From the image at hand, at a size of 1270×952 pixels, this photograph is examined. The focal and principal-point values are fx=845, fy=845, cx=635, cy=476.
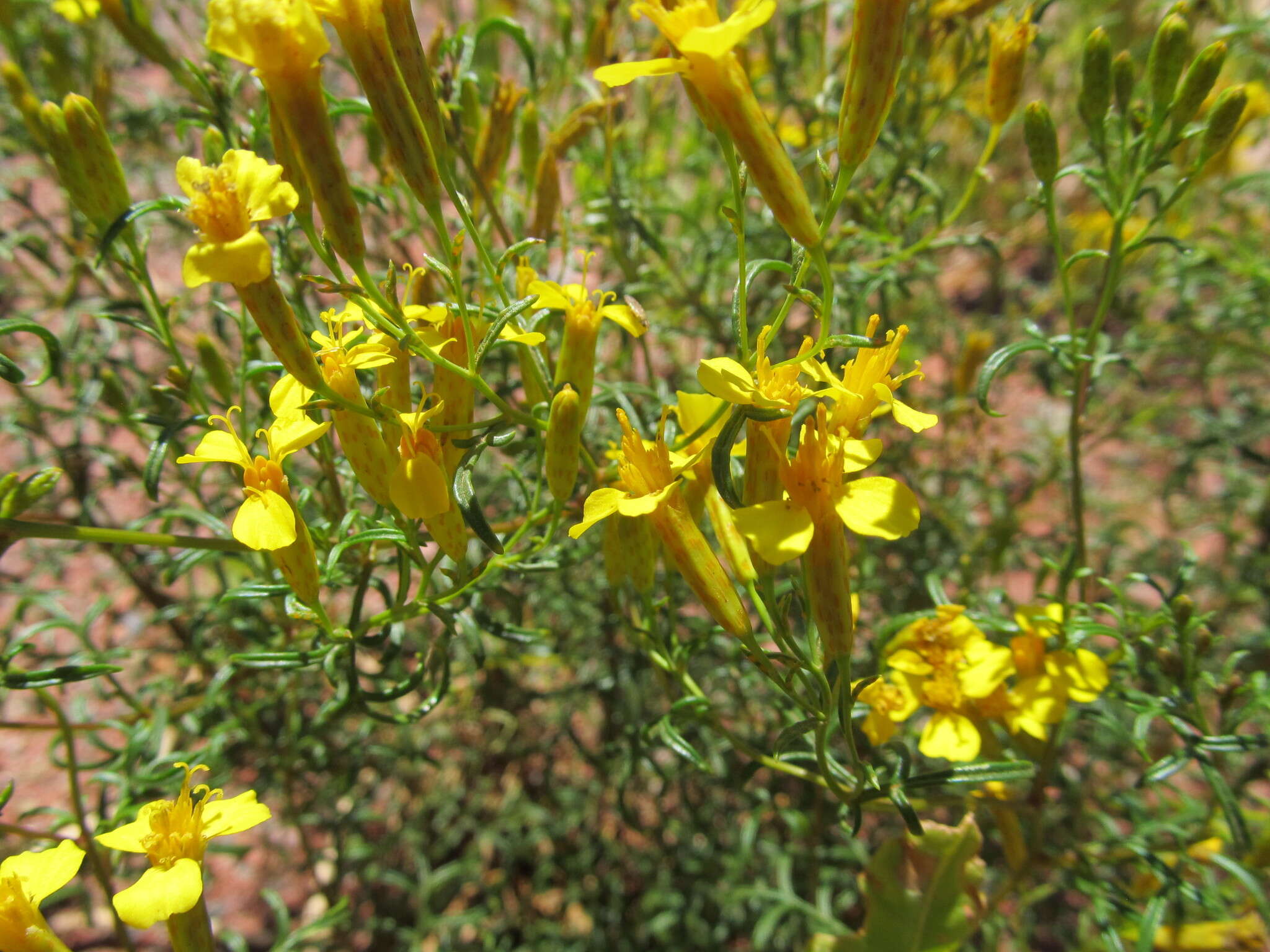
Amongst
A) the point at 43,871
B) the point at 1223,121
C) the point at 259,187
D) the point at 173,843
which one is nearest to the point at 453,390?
the point at 259,187

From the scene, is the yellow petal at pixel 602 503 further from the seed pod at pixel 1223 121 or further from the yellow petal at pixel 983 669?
the seed pod at pixel 1223 121

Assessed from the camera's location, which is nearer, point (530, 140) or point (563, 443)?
point (563, 443)

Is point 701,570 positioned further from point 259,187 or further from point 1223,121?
point 1223,121

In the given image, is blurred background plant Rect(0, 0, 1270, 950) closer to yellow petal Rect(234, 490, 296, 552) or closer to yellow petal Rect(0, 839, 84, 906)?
yellow petal Rect(234, 490, 296, 552)

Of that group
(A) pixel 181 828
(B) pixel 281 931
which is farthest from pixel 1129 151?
(B) pixel 281 931

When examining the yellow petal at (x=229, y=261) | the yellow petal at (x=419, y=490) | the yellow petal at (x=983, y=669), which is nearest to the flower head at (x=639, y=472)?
the yellow petal at (x=419, y=490)

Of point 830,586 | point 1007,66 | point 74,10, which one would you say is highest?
point 74,10

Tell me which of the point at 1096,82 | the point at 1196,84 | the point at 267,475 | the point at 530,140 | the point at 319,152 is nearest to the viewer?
the point at 319,152
